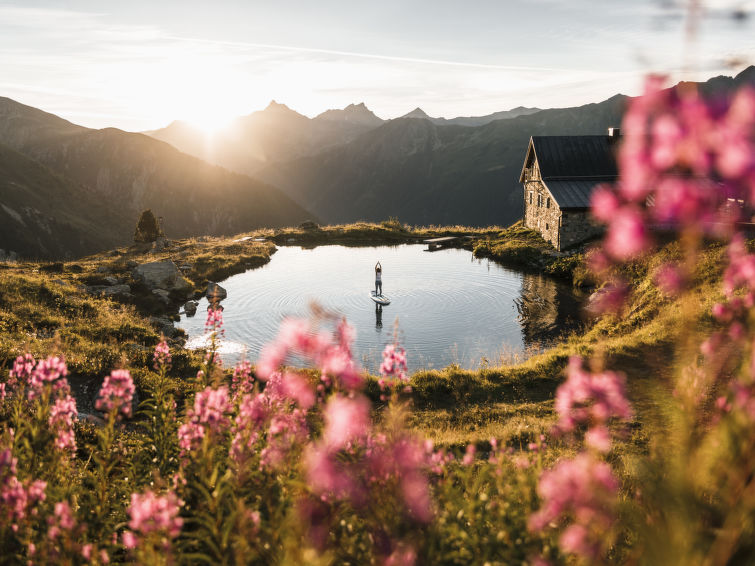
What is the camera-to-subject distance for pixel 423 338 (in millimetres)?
18344

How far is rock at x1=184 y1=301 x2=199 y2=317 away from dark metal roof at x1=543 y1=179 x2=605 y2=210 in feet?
87.9

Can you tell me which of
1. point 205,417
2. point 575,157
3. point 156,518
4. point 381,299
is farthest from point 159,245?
point 156,518

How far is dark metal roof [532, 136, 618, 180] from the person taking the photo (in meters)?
40.1

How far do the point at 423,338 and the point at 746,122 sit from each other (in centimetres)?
1679

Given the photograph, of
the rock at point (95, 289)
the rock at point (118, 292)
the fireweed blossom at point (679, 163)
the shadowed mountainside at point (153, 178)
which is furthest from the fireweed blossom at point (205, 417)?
the shadowed mountainside at point (153, 178)

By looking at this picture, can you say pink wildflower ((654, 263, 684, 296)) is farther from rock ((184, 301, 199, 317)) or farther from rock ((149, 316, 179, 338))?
rock ((184, 301, 199, 317))

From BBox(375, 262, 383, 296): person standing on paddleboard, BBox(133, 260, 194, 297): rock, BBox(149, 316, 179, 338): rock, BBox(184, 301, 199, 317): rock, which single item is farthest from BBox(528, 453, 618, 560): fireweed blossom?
BBox(133, 260, 194, 297): rock

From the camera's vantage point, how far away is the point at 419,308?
22.4 m

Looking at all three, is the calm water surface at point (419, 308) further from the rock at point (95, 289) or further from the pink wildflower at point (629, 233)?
the pink wildflower at point (629, 233)

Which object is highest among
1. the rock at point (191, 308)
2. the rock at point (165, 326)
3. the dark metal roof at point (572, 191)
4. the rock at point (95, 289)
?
the dark metal roof at point (572, 191)

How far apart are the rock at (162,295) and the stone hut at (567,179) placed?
28.0 m

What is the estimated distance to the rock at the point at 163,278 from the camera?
27.0 metres

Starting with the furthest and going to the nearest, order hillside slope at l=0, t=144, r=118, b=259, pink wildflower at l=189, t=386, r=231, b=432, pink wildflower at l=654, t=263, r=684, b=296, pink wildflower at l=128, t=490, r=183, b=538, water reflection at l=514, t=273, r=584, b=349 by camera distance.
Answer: hillside slope at l=0, t=144, r=118, b=259 < water reflection at l=514, t=273, r=584, b=349 < pink wildflower at l=189, t=386, r=231, b=432 < pink wildflower at l=128, t=490, r=183, b=538 < pink wildflower at l=654, t=263, r=684, b=296

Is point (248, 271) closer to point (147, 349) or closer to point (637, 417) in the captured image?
point (147, 349)
